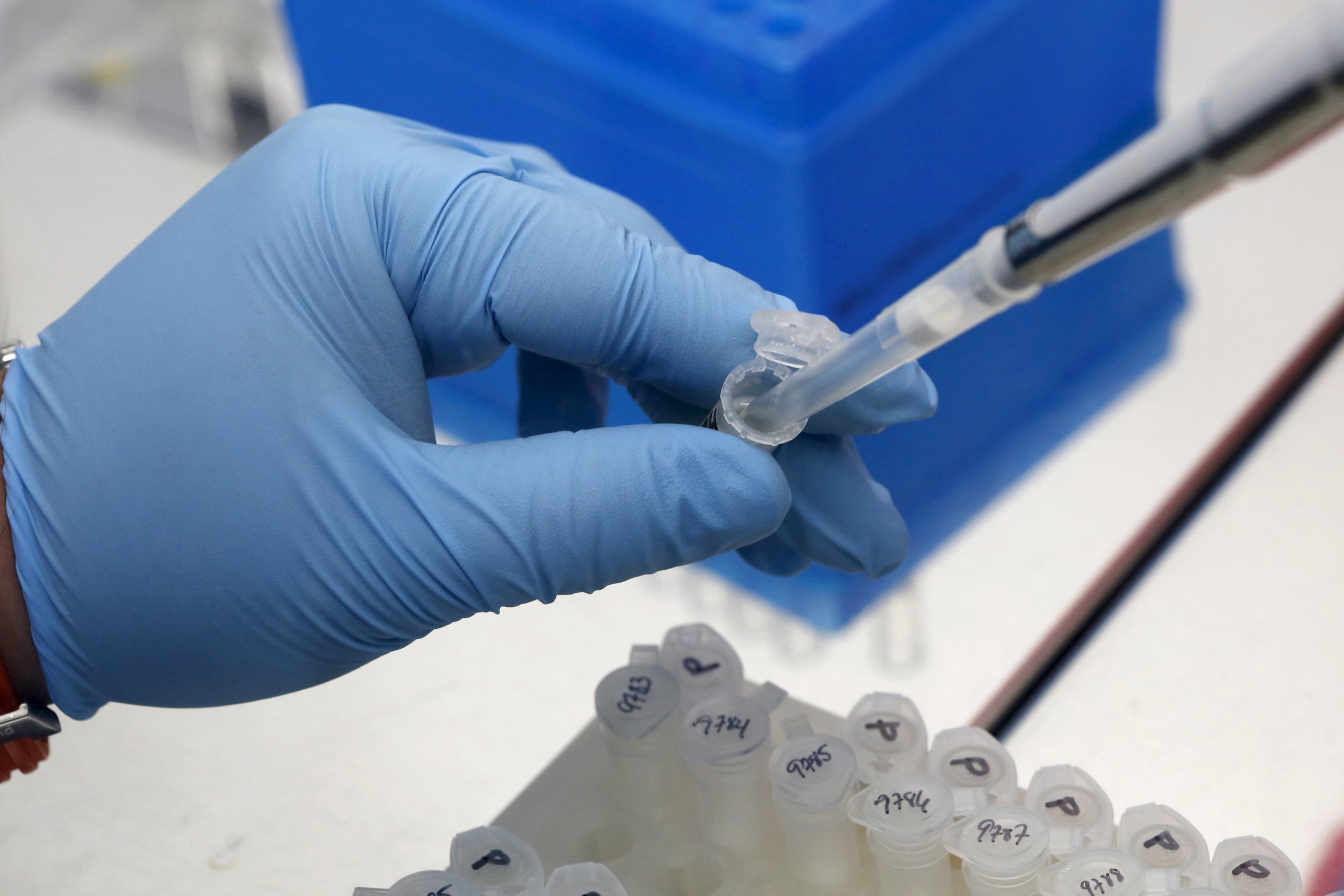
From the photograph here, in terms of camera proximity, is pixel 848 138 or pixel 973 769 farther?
pixel 848 138

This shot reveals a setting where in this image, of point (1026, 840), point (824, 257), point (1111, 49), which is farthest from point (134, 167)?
point (1026, 840)

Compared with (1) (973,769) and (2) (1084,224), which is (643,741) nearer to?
(1) (973,769)

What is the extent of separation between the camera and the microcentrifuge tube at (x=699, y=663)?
105cm

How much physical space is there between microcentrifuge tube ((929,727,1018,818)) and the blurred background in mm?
256

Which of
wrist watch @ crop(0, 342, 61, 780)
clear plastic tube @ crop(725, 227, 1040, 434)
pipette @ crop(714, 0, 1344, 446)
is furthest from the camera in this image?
wrist watch @ crop(0, 342, 61, 780)

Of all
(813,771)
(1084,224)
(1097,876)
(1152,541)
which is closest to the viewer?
(1084,224)

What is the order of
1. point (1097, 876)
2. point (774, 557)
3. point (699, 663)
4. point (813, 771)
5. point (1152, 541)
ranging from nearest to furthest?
point (1097, 876)
point (813, 771)
point (699, 663)
point (774, 557)
point (1152, 541)

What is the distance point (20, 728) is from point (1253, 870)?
0.88m

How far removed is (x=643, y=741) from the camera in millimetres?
992

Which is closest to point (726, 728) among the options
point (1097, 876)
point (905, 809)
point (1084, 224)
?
point (905, 809)

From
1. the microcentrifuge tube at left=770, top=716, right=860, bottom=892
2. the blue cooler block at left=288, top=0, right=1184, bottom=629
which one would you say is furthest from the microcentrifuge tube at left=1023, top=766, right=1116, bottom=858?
the blue cooler block at left=288, top=0, right=1184, bottom=629

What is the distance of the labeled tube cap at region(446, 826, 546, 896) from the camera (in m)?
0.89

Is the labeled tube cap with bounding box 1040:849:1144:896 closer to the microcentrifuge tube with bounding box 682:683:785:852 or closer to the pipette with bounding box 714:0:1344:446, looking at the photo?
the microcentrifuge tube with bounding box 682:683:785:852

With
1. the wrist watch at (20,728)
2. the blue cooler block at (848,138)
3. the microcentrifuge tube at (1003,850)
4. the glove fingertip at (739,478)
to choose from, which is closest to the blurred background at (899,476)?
the blue cooler block at (848,138)
